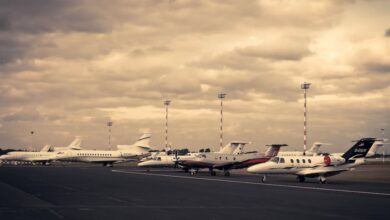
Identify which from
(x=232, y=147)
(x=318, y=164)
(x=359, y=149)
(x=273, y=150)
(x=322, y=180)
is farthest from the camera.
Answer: (x=232, y=147)

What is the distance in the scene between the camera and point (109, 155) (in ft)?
360

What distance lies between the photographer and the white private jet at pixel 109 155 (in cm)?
10825

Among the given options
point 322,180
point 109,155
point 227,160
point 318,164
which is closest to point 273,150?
point 227,160

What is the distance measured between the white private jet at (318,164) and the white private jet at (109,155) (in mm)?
66434

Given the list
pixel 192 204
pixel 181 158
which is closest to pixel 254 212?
pixel 192 204

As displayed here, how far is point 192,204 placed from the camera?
24734mm

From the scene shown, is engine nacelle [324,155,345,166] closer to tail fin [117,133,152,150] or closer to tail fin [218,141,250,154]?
tail fin [218,141,250,154]

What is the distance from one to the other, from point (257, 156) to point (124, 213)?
1760 inches

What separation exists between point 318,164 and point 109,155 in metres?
69.3

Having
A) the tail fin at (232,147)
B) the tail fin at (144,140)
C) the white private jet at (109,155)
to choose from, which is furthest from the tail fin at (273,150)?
the tail fin at (144,140)

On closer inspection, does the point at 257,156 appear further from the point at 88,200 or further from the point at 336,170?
the point at 88,200

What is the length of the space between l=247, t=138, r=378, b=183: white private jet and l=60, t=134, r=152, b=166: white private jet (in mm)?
66434

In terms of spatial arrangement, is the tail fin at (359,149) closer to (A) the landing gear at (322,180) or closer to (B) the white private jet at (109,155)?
(A) the landing gear at (322,180)

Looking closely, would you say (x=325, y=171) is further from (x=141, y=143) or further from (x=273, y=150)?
(x=141, y=143)
